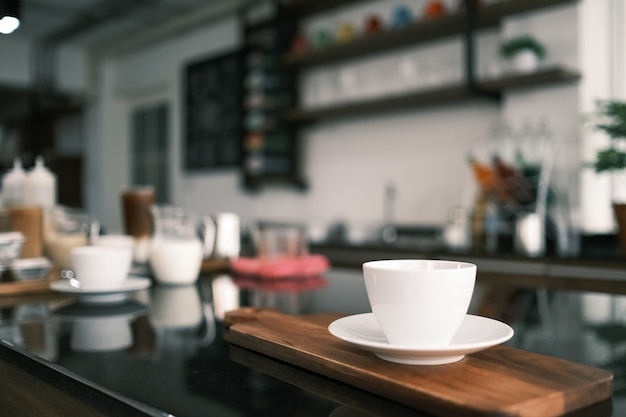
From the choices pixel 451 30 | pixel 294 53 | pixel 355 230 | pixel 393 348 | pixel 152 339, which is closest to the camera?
pixel 393 348

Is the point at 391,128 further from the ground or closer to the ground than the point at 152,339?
further from the ground

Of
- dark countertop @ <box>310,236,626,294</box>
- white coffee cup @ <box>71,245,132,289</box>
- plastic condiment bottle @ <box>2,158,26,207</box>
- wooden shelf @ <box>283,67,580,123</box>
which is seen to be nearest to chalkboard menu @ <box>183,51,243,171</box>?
wooden shelf @ <box>283,67,580,123</box>

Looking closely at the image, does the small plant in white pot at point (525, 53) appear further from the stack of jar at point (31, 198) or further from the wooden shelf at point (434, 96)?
the stack of jar at point (31, 198)

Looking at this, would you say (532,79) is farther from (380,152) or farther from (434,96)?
(380,152)

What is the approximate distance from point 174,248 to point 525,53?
2.14 m

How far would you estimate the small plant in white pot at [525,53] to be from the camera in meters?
2.82

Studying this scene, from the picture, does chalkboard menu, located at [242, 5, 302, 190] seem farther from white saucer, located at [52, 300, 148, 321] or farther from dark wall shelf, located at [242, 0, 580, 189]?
white saucer, located at [52, 300, 148, 321]

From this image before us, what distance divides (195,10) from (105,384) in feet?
16.4

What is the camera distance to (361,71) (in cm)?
385

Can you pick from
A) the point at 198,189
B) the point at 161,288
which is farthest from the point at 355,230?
the point at 161,288

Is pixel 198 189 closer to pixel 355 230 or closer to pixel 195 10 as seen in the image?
pixel 195 10

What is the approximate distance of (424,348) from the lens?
1.75 feet

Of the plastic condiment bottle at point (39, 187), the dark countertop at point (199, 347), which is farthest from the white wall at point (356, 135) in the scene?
the plastic condiment bottle at point (39, 187)

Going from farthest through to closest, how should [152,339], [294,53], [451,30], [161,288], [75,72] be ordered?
[75,72]
[294,53]
[451,30]
[161,288]
[152,339]
